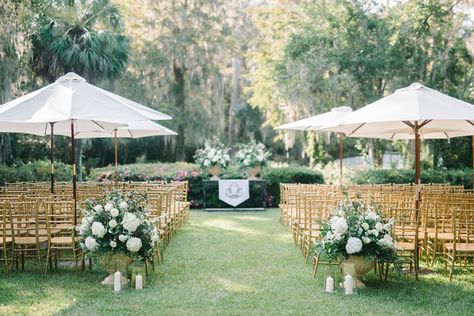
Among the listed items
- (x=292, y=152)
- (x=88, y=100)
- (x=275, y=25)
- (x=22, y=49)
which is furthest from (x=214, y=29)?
(x=88, y=100)

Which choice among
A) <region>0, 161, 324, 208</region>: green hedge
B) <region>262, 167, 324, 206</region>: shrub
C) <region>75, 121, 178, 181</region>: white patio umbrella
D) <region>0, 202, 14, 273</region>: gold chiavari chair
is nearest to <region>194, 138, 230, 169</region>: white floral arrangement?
<region>0, 161, 324, 208</region>: green hedge

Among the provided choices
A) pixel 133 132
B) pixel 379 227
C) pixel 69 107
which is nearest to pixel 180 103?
pixel 133 132

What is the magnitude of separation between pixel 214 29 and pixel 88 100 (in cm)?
1878

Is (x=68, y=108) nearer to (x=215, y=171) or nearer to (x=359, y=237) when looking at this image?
(x=359, y=237)

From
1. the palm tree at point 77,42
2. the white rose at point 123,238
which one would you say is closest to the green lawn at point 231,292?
the white rose at point 123,238

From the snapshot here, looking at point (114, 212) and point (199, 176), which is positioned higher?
point (199, 176)

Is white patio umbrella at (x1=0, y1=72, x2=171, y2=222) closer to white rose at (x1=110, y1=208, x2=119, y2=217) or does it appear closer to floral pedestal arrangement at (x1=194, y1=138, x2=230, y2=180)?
white rose at (x1=110, y1=208, x2=119, y2=217)

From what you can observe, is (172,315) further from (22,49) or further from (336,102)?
(336,102)

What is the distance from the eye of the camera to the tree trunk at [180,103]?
24.5 meters

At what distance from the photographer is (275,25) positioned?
21.0 metres

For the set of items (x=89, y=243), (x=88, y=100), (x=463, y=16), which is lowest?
(x=89, y=243)

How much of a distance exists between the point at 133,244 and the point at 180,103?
62.9 ft

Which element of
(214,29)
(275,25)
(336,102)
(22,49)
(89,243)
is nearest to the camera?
(89,243)

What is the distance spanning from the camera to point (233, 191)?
1367 centimetres
